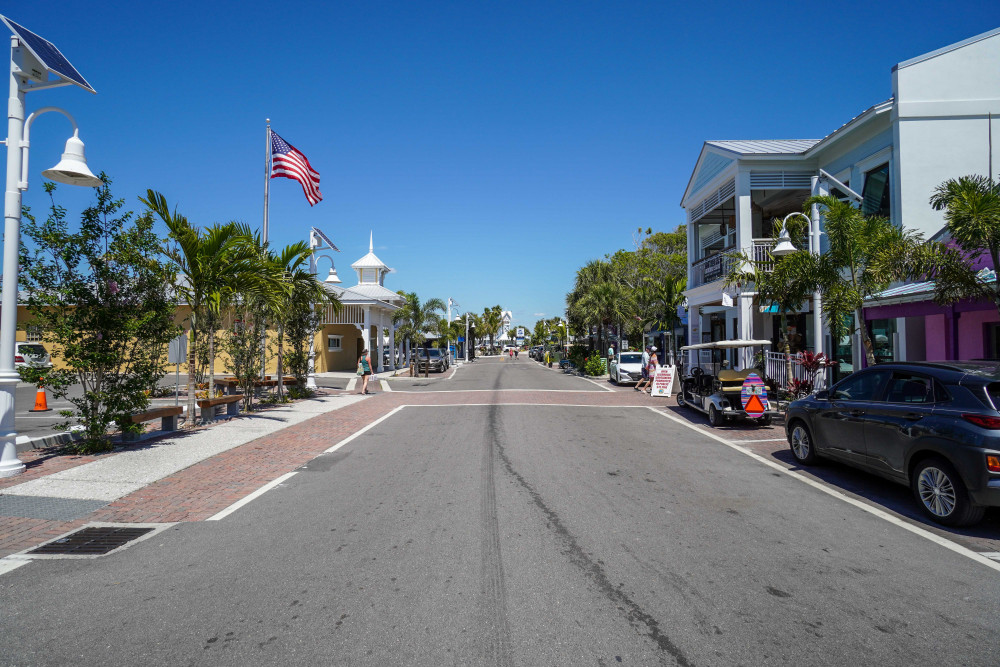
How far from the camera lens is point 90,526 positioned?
6.10 metres

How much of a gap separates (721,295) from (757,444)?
11788 mm

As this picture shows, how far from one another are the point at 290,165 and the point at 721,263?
1591cm

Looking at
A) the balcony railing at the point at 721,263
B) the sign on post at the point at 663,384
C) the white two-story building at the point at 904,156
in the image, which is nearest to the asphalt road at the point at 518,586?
the white two-story building at the point at 904,156

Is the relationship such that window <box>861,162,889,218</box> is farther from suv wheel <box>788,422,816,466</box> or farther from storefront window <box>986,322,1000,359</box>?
suv wheel <box>788,422,816,466</box>

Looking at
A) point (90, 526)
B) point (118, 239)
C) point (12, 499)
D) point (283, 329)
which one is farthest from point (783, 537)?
point (283, 329)

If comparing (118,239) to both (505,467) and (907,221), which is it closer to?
(505,467)

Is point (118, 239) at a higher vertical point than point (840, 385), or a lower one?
higher

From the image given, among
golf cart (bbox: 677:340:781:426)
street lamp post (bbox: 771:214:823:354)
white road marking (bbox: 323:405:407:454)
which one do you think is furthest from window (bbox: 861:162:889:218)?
white road marking (bbox: 323:405:407:454)

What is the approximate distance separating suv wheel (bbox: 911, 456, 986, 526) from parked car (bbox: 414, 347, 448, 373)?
1236 inches

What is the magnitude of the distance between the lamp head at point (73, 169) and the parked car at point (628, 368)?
870 inches

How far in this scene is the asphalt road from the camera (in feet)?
11.6

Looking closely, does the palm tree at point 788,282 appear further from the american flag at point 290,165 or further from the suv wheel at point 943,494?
the american flag at point 290,165

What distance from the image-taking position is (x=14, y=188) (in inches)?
324

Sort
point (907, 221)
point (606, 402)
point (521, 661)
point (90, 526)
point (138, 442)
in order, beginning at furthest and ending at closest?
1. point (606, 402)
2. point (907, 221)
3. point (138, 442)
4. point (90, 526)
5. point (521, 661)
